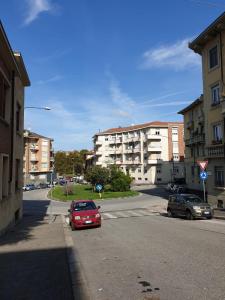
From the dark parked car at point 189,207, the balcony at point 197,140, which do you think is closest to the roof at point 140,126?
the balcony at point 197,140

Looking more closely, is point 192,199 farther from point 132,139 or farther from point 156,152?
point 132,139

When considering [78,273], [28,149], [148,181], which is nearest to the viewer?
[78,273]

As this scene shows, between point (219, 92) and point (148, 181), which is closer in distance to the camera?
point (219, 92)

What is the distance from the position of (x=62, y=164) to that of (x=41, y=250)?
424 ft

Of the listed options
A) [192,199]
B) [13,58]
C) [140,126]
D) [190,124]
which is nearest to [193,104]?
[190,124]

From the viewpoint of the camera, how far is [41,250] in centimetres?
1202

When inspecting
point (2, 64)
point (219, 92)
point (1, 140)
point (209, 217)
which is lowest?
point (209, 217)

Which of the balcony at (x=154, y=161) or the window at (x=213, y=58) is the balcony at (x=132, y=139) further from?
the window at (x=213, y=58)

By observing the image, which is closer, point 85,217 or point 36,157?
point 85,217

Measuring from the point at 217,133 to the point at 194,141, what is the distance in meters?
21.9

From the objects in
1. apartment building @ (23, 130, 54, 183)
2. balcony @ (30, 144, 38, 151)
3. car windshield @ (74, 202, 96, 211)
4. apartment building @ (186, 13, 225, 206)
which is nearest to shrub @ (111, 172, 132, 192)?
apartment building @ (186, 13, 225, 206)

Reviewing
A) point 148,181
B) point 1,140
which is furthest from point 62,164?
point 1,140

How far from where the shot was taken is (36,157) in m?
117

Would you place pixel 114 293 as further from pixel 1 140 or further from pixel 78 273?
pixel 1 140
